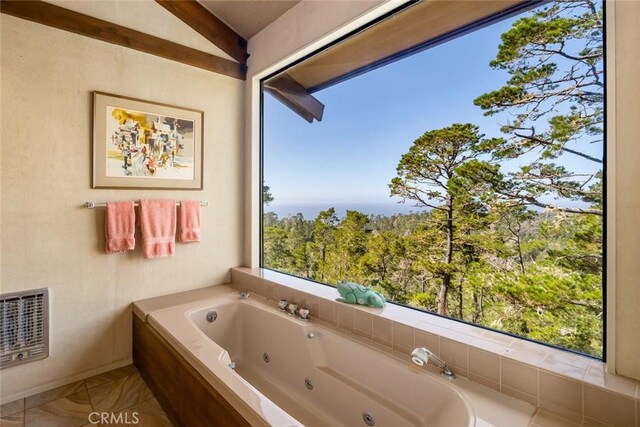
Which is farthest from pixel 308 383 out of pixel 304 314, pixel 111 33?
pixel 111 33

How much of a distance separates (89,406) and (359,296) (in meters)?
1.77

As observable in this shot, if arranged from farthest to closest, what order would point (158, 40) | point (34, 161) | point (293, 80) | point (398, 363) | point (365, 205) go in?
1. point (293, 80)
2. point (158, 40)
3. point (365, 205)
4. point (34, 161)
5. point (398, 363)

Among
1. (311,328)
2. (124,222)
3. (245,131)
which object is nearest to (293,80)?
(245,131)

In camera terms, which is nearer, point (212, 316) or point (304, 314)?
point (304, 314)

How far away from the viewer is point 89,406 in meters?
1.81

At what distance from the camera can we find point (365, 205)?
82.4 inches

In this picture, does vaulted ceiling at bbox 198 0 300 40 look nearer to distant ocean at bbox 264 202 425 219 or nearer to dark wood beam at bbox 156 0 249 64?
dark wood beam at bbox 156 0 249 64

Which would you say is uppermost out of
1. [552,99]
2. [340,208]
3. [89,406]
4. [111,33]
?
[111,33]

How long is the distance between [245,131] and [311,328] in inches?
76.2

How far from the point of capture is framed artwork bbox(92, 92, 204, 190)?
6.87ft

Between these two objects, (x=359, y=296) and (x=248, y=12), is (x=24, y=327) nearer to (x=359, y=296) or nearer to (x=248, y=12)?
(x=359, y=296)

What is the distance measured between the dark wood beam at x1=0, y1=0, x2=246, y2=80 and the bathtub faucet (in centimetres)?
268

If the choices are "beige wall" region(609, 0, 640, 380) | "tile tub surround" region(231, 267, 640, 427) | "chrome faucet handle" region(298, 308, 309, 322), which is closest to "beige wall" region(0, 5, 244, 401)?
"chrome faucet handle" region(298, 308, 309, 322)

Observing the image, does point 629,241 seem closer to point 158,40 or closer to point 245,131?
point 245,131
